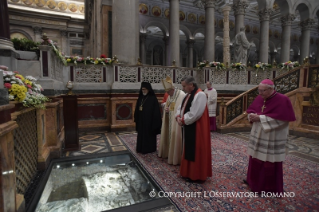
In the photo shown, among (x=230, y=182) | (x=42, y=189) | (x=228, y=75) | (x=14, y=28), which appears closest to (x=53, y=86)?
(x=42, y=189)

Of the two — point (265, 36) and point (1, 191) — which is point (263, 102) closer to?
point (1, 191)

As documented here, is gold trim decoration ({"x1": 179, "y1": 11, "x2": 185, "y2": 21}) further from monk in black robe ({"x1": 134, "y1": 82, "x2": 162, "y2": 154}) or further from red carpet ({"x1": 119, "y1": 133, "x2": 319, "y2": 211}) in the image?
red carpet ({"x1": 119, "y1": 133, "x2": 319, "y2": 211})

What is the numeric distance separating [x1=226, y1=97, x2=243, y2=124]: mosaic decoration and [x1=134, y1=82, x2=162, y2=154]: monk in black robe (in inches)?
146

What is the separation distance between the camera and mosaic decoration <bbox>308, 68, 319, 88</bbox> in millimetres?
6414

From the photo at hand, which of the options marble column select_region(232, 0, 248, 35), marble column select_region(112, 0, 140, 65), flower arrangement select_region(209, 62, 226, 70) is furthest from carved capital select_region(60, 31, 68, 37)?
flower arrangement select_region(209, 62, 226, 70)

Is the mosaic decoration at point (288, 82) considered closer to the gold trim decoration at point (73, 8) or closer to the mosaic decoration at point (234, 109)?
the mosaic decoration at point (234, 109)

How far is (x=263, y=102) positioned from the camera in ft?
9.19

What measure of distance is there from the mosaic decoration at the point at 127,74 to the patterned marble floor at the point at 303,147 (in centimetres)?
429

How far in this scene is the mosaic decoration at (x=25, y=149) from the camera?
2640 mm

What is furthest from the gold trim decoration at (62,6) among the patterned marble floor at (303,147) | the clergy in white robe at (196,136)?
the clergy in white robe at (196,136)

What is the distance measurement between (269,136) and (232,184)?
42.4 inches

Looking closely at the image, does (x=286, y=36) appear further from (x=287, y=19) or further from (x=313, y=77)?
(x=313, y=77)

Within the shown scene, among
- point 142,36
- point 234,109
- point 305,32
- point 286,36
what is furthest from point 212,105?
point 305,32

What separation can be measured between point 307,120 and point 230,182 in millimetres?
5316
